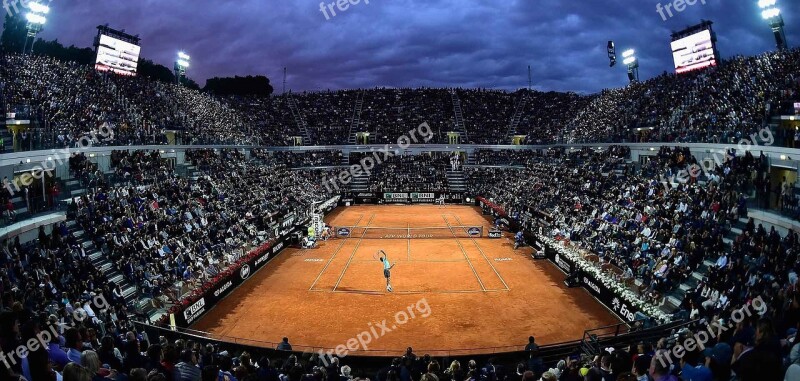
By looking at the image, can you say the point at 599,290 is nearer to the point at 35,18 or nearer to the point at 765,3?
the point at 765,3

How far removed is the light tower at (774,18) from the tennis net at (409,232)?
30145 mm

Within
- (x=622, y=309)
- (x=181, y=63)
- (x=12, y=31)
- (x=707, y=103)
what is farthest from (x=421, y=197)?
(x=12, y=31)

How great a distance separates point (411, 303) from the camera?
23.6 meters

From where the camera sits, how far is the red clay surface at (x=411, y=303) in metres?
19.2

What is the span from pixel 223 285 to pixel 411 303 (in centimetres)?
968

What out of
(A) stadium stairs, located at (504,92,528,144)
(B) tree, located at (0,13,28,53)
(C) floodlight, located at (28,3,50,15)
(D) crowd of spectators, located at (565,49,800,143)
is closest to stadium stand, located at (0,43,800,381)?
(D) crowd of spectators, located at (565,49,800,143)

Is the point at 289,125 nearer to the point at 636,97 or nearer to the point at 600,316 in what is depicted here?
the point at 636,97

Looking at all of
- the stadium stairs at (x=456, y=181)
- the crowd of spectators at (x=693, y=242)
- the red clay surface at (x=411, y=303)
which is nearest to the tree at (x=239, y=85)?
the stadium stairs at (x=456, y=181)

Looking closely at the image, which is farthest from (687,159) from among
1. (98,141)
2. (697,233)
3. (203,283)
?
(98,141)

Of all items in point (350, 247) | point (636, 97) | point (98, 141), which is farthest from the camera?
point (636, 97)

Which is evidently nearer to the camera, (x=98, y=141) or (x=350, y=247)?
(x=98, y=141)

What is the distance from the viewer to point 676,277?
2027cm

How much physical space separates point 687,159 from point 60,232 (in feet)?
113

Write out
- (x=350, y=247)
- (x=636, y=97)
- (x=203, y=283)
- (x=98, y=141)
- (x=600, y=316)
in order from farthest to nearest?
1. (x=636, y=97)
2. (x=350, y=247)
3. (x=98, y=141)
4. (x=203, y=283)
5. (x=600, y=316)
